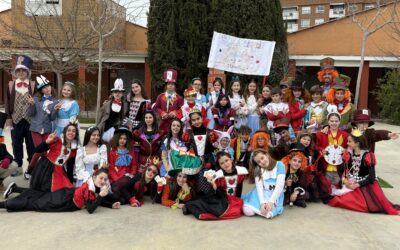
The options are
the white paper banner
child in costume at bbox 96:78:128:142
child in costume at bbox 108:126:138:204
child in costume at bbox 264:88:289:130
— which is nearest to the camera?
child in costume at bbox 108:126:138:204

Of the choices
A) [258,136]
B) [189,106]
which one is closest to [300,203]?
[258,136]

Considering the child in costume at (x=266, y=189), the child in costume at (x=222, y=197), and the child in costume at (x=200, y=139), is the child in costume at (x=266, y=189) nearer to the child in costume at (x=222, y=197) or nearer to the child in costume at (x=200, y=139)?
the child in costume at (x=222, y=197)

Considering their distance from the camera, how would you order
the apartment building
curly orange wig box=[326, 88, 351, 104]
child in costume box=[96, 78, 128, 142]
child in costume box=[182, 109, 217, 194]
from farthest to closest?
the apartment building
curly orange wig box=[326, 88, 351, 104]
child in costume box=[96, 78, 128, 142]
child in costume box=[182, 109, 217, 194]

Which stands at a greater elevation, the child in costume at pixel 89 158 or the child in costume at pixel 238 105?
the child in costume at pixel 238 105

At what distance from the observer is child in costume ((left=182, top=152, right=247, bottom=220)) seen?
440 centimetres

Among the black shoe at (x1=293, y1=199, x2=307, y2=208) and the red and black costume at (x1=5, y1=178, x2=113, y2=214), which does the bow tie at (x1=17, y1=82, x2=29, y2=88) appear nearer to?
the red and black costume at (x1=5, y1=178, x2=113, y2=214)

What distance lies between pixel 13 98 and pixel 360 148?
5.03 metres

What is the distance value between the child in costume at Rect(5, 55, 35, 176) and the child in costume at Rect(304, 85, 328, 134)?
14.3 ft

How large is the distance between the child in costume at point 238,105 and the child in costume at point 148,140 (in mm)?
1511

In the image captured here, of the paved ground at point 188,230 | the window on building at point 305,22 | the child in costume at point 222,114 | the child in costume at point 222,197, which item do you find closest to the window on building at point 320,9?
the window on building at point 305,22

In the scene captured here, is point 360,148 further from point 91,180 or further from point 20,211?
point 20,211

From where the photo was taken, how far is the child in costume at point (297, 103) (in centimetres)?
630

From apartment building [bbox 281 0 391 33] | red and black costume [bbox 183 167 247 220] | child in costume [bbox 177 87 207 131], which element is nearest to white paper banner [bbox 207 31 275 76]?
child in costume [bbox 177 87 207 131]

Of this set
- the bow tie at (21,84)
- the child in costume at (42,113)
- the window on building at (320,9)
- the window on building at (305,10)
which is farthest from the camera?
the window on building at (305,10)
